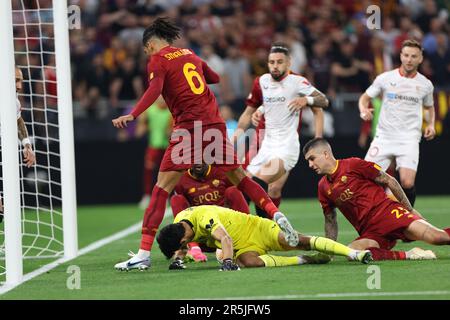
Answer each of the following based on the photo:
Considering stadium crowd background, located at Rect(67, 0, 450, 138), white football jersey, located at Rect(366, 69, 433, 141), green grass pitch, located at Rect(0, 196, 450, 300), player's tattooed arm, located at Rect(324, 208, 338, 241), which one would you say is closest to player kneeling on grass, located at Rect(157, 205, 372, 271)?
green grass pitch, located at Rect(0, 196, 450, 300)

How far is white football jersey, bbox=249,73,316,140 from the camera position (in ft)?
36.3

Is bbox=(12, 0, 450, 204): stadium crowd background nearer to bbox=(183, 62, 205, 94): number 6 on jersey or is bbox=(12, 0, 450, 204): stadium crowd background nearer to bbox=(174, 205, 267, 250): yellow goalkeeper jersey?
bbox=(183, 62, 205, 94): number 6 on jersey

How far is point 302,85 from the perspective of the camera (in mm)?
11008

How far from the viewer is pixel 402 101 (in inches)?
441

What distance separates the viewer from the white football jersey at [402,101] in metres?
11.1

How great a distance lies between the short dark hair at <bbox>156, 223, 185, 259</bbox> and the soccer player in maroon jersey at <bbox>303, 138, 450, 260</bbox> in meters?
1.47

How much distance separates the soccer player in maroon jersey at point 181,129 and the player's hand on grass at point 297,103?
5.69ft

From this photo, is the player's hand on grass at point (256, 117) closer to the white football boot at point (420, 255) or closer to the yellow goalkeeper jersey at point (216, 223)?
the yellow goalkeeper jersey at point (216, 223)

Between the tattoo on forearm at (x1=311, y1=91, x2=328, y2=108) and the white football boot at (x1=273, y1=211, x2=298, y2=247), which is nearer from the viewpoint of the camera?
the white football boot at (x1=273, y1=211, x2=298, y2=247)

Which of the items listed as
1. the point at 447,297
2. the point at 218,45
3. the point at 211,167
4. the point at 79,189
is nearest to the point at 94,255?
the point at 211,167

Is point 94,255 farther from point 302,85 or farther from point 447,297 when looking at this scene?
point 447,297

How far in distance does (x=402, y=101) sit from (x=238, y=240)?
3512 millimetres

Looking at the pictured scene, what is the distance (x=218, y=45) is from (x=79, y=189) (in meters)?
3.81

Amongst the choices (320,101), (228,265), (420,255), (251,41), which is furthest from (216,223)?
(251,41)
